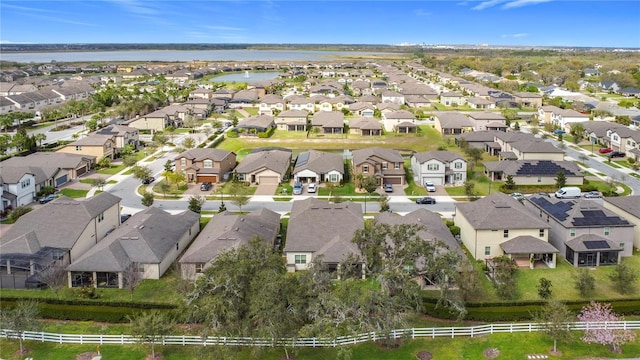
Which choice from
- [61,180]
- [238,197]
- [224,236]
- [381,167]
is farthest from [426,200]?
[61,180]

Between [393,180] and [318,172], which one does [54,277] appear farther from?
[393,180]

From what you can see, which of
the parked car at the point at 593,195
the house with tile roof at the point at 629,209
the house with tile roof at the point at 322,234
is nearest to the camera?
the house with tile roof at the point at 322,234

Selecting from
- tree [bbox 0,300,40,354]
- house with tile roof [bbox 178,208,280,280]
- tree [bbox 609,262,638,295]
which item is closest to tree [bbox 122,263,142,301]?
house with tile roof [bbox 178,208,280,280]

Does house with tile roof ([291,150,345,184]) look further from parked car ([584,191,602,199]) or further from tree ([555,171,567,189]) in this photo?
parked car ([584,191,602,199])

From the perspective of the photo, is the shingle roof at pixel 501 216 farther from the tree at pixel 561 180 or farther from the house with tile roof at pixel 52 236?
the house with tile roof at pixel 52 236

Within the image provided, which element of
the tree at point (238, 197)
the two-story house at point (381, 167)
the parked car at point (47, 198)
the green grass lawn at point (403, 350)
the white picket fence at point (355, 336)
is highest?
the two-story house at point (381, 167)

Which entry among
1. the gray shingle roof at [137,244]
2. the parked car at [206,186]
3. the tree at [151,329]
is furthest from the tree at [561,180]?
the tree at [151,329]
